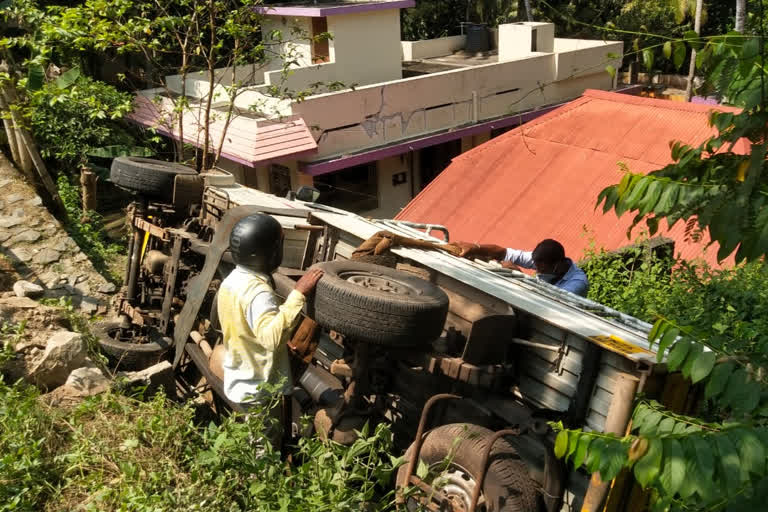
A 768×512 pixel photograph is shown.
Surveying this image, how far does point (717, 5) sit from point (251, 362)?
96.6 feet

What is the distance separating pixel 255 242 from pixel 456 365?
4.46 ft

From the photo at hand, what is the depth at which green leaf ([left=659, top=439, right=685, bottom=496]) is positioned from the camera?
205 centimetres

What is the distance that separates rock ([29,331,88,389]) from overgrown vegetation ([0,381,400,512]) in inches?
28.7

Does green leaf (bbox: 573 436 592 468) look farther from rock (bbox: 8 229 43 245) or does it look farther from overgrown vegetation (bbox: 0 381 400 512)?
rock (bbox: 8 229 43 245)

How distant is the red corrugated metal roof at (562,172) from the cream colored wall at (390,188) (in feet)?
15.4

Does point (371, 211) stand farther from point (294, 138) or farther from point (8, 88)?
point (8, 88)

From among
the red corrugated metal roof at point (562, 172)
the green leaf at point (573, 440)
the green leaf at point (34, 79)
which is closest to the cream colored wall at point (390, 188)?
the red corrugated metal roof at point (562, 172)

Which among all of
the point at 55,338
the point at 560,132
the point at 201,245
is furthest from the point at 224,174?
the point at 560,132

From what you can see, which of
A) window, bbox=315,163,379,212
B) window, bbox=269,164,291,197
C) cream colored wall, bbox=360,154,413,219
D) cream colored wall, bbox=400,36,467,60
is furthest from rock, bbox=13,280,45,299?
cream colored wall, bbox=400,36,467,60

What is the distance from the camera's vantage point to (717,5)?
2805cm

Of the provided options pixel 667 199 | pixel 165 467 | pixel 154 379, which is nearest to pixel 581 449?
pixel 667 199

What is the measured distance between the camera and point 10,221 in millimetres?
9438

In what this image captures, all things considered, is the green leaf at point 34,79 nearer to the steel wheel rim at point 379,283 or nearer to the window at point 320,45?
the steel wheel rim at point 379,283

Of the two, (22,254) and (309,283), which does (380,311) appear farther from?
(22,254)
